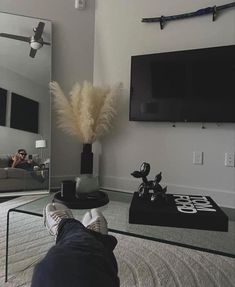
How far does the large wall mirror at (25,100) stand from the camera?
2.67m

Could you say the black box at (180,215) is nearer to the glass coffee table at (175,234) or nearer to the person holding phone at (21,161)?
the glass coffee table at (175,234)

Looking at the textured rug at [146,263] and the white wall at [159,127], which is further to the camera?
the white wall at [159,127]

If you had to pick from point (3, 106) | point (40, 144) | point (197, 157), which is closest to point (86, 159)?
point (40, 144)

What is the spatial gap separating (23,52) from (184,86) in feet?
5.41

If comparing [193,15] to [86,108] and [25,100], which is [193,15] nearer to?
[86,108]

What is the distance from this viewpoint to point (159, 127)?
2770 mm

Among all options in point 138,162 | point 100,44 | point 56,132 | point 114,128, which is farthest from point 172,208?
point 100,44

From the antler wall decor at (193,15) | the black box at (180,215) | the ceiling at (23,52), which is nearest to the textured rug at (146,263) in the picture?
the black box at (180,215)

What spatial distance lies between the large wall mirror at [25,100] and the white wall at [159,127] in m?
0.62

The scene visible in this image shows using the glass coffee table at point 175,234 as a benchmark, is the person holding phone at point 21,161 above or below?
above

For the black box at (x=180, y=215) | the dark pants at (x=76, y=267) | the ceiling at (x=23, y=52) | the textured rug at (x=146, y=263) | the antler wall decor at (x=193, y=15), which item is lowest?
the textured rug at (x=146, y=263)

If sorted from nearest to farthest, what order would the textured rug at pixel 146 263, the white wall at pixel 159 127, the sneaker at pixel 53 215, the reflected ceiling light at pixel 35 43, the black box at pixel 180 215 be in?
1. the sneaker at pixel 53 215
2. the black box at pixel 180 215
3. the textured rug at pixel 146 263
4. the white wall at pixel 159 127
5. the reflected ceiling light at pixel 35 43

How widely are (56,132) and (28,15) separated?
48.9 inches

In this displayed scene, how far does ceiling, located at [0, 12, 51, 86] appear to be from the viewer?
2.67 metres
